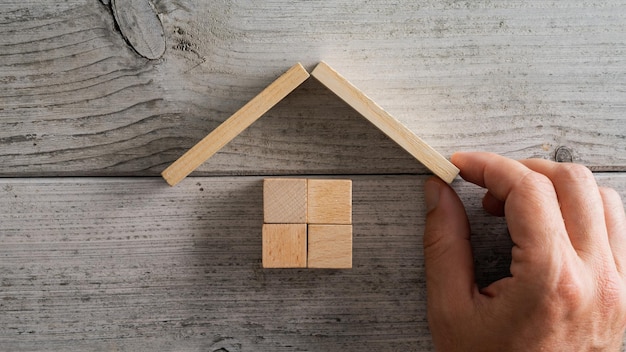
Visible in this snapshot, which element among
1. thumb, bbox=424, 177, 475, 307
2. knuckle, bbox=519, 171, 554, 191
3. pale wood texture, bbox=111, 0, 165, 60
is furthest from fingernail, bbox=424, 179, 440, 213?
pale wood texture, bbox=111, 0, 165, 60

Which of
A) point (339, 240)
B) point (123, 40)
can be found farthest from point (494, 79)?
point (123, 40)

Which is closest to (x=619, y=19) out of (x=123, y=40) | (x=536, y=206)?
(x=536, y=206)

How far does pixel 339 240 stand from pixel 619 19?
44cm

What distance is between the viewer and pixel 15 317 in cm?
70

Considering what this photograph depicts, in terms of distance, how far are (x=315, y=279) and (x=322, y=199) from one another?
12 cm

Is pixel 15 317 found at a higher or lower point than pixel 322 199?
lower

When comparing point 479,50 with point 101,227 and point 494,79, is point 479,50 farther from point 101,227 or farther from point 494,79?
point 101,227

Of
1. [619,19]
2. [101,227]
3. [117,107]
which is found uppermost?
[619,19]

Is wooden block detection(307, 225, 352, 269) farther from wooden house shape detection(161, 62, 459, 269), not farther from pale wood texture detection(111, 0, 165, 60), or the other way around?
pale wood texture detection(111, 0, 165, 60)

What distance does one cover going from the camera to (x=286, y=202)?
0.64m

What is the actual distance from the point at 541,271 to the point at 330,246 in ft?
0.73

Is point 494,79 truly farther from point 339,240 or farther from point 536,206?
point 339,240

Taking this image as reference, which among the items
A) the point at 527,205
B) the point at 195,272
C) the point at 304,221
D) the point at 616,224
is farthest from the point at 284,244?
the point at 616,224

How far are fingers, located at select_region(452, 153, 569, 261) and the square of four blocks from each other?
0.17m
